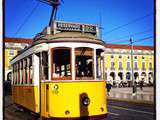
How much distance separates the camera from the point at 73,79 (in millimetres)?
5543

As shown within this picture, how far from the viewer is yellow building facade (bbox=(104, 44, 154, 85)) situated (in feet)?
16.8

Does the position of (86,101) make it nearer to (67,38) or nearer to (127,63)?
(127,63)

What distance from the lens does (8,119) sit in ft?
15.0

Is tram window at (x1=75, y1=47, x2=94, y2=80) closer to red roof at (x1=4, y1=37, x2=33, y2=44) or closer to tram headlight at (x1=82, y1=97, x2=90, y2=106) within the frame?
tram headlight at (x1=82, y1=97, x2=90, y2=106)

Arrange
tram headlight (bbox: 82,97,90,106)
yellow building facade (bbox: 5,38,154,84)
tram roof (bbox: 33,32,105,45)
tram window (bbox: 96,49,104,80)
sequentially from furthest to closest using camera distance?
tram window (bbox: 96,49,104,80)
tram roof (bbox: 33,32,105,45)
tram headlight (bbox: 82,97,90,106)
yellow building facade (bbox: 5,38,154,84)

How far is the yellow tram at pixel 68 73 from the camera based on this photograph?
18.1 ft

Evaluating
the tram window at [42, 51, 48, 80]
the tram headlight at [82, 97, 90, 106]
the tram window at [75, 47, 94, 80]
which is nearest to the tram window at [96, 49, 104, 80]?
the tram window at [75, 47, 94, 80]

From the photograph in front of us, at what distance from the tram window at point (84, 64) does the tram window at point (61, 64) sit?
0.14m

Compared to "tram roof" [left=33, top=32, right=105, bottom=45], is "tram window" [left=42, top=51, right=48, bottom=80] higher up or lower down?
lower down

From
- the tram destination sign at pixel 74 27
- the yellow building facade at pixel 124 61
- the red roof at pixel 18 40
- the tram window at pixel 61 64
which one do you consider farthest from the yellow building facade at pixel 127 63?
the red roof at pixel 18 40

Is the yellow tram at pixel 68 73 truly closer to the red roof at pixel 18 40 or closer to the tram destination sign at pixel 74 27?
the tram destination sign at pixel 74 27

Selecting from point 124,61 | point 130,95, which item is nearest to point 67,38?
point 124,61

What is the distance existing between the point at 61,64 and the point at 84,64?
37cm

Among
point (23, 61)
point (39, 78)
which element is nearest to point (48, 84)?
point (39, 78)
